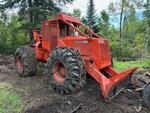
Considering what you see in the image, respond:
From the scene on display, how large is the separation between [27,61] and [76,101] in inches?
128

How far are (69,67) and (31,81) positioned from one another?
214 centimetres

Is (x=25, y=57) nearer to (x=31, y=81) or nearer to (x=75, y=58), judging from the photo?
(x=31, y=81)

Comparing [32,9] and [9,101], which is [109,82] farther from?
[32,9]

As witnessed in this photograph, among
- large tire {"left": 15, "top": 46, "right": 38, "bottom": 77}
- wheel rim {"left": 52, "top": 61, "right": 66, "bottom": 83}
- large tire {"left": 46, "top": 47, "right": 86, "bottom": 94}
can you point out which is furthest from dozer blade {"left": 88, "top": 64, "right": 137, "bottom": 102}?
large tire {"left": 15, "top": 46, "right": 38, "bottom": 77}

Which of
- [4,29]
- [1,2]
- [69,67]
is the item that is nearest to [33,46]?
[69,67]

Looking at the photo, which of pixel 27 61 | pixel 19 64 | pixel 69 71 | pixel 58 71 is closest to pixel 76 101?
pixel 69 71

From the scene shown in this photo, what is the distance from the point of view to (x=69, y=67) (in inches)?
247

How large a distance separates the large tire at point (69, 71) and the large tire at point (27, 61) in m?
2.02

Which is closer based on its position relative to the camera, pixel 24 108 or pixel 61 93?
pixel 24 108

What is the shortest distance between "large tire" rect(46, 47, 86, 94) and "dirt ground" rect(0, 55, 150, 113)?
201 millimetres

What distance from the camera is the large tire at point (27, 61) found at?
A: 8461mm

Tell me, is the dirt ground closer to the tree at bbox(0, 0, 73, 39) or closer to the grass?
the grass

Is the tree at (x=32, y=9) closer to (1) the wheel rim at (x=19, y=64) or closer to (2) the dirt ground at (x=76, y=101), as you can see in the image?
(1) the wheel rim at (x=19, y=64)

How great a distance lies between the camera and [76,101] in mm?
5781
